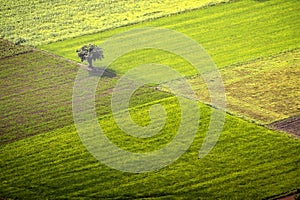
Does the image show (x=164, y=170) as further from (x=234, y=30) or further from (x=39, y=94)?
(x=234, y=30)

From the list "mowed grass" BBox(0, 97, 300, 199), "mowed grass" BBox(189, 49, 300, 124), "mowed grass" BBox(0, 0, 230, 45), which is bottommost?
"mowed grass" BBox(0, 97, 300, 199)

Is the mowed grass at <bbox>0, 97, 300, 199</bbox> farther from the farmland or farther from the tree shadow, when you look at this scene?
the tree shadow

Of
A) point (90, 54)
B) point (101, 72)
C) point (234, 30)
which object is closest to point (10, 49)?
point (90, 54)

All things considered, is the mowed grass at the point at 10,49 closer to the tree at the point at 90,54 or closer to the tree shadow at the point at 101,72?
the tree at the point at 90,54

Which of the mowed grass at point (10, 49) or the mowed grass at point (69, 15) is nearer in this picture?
the mowed grass at point (10, 49)

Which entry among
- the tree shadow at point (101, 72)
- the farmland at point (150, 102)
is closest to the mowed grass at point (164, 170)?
the farmland at point (150, 102)

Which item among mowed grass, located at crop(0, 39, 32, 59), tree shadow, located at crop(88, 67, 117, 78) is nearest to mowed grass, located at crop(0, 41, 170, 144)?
tree shadow, located at crop(88, 67, 117, 78)

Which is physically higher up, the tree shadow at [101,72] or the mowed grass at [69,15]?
the mowed grass at [69,15]
